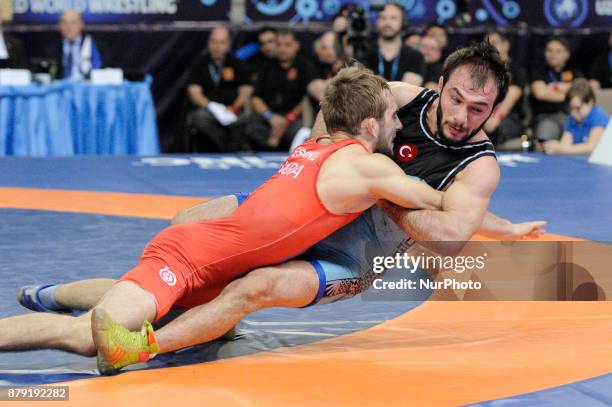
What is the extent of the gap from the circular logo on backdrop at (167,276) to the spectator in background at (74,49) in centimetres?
690

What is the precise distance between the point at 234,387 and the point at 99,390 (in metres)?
0.39

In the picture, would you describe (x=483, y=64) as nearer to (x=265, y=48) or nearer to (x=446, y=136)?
(x=446, y=136)

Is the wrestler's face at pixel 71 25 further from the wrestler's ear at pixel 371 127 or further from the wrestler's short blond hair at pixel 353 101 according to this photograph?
the wrestler's ear at pixel 371 127

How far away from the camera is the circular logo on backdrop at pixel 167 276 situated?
3.72m

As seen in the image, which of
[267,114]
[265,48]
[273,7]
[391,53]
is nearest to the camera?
[391,53]

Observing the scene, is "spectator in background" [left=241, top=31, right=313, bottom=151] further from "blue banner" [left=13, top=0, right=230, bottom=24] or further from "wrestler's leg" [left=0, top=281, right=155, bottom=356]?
"wrestler's leg" [left=0, top=281, right=155, bottom=356]

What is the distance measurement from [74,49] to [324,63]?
2364 mm

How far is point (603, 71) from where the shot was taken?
37.7 feet

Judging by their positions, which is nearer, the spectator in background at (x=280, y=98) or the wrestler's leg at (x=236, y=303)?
the wrestler's leg at (x=236, y=303)

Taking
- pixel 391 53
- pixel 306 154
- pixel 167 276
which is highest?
pixel 306 154

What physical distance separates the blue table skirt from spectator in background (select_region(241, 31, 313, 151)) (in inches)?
42.4

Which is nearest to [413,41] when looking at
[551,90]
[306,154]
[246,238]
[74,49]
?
[551,90]

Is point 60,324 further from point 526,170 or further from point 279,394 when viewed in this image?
point 526,170

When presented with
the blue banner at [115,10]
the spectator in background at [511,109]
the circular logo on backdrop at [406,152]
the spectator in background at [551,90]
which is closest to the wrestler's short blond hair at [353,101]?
the circular logo on backdrop at [406,152]
